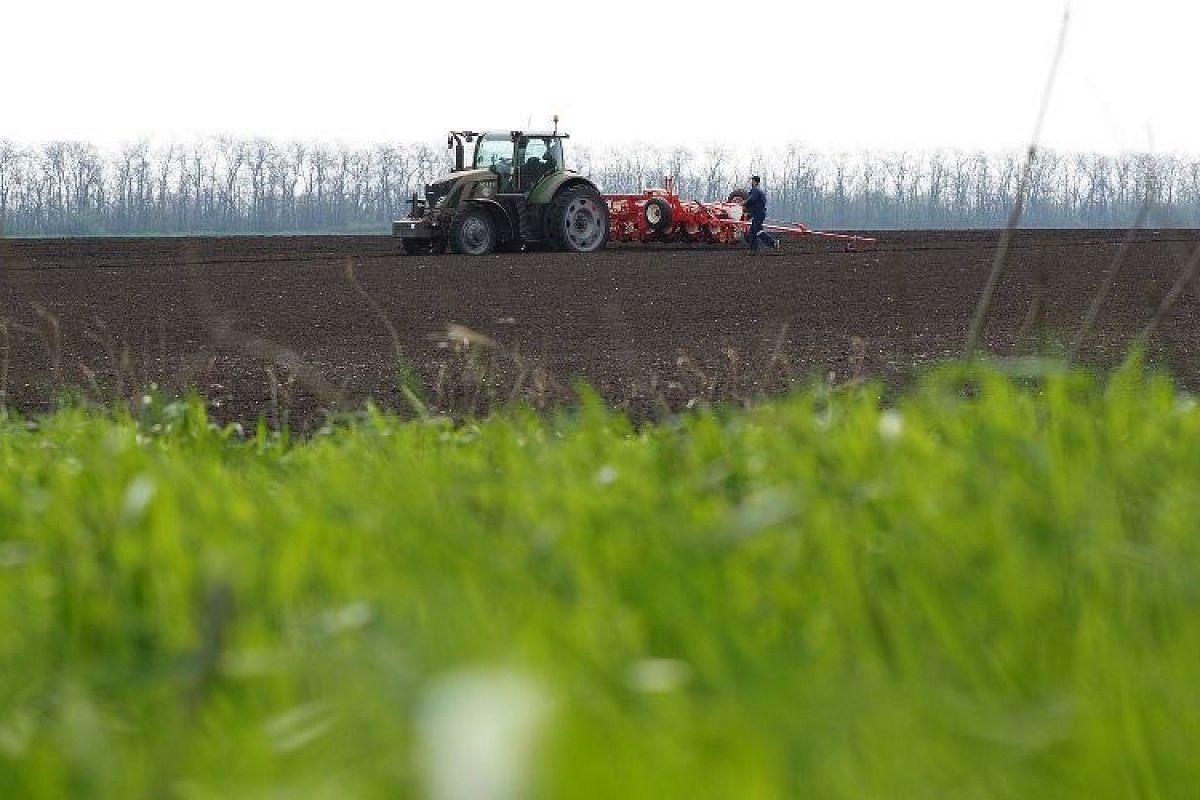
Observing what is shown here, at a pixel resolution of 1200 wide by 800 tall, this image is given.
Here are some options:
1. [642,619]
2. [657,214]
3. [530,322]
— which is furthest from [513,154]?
[642,619]

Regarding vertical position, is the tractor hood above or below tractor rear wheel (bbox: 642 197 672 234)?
above

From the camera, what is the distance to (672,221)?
93.1ft

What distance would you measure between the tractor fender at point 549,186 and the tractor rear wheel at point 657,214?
285 cm

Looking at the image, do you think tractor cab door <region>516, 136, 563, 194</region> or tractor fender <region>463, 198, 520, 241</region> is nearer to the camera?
tractor fender <region>463, 198, 520, 241</region>

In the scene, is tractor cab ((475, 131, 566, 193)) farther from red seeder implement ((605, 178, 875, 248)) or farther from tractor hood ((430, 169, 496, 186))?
red seeder implement ((605, 178, 875, 248))

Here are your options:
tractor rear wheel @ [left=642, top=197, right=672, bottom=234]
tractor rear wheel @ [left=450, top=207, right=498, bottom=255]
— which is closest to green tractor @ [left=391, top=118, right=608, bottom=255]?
tractor rear wheel @ [left=450, top=207, right=498, bottom=255]

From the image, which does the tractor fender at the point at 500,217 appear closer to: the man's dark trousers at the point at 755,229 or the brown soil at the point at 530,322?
the brown soil at the point at 530,322

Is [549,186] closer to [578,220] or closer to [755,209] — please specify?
[578,220]

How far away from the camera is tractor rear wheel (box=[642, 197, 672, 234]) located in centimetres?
2812

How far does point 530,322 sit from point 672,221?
15311 mm

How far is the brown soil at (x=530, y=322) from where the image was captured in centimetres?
785

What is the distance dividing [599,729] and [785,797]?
18 cm

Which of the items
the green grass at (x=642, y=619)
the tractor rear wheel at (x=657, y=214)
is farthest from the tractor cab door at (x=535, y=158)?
the green grass at (x=642, y=619)

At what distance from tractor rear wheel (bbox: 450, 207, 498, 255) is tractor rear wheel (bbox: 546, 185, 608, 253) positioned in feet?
3.71
